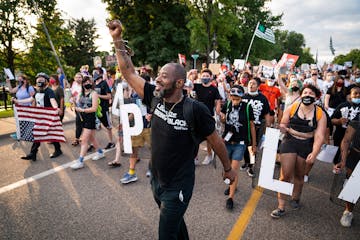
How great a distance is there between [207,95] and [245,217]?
3.01 m

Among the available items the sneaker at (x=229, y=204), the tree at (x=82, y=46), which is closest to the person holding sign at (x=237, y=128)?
the sneaker at (x=229, y=204)

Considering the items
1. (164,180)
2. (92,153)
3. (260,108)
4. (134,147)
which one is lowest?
(92,153)

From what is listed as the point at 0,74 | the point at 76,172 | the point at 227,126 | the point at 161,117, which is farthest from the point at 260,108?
the point at 0,74

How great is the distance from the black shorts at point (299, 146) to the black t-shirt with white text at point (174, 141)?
75.7 inches

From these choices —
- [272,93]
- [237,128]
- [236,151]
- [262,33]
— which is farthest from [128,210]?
[262,33]

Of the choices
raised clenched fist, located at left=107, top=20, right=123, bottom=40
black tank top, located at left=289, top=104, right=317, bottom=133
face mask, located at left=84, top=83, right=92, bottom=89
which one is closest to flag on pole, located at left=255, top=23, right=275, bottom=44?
face mask, located at left=84, top=83, right=92, bottom=89

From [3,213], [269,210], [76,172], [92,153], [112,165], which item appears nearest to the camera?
[3,213]

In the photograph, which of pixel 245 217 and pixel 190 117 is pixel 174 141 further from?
pixel 245 217

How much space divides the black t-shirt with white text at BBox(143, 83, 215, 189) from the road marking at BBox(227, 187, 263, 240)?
1.35 metres

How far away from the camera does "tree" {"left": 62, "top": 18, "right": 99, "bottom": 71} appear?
44031mm

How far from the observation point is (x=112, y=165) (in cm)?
572

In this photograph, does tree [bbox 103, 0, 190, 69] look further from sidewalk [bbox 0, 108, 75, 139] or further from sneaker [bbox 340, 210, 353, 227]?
sneaker [bbox 340, 210, 353, 227]

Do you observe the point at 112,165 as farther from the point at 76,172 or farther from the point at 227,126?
the point at 227,126

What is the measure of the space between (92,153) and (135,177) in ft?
7.53
